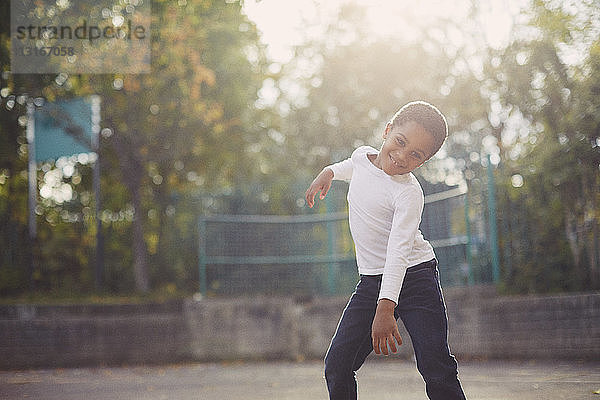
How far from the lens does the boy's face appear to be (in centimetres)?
340

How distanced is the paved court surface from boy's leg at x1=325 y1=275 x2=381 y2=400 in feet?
6.99

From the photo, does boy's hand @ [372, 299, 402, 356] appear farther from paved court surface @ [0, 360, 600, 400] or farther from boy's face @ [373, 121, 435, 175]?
paved court surface @ [0, 360, 600, 400]

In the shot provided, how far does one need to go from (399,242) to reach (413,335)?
420 mm

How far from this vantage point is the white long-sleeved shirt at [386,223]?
3338mm

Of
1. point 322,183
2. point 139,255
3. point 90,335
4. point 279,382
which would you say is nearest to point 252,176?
point 139,255

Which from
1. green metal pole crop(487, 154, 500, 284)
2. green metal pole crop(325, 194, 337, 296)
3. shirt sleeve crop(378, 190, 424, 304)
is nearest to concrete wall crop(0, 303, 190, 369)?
green metal pole crop(325, 194, 337, 296)

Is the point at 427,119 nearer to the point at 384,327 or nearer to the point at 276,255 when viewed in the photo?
the point at 384,327

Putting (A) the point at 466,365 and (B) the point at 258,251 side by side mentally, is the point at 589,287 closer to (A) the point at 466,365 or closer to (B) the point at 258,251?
(A) the point at 466,365

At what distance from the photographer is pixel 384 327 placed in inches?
127

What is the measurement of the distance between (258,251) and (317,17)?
8.37 meters

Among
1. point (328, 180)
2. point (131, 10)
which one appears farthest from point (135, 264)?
point (328, 180)

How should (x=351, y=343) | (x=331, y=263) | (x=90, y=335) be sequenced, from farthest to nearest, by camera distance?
(x=331, y=263)
(x=90, y=335)
(x=351, y=343)

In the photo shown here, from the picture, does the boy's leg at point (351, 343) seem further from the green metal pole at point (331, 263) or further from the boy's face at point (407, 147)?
the green metal pole at point (331, 263)

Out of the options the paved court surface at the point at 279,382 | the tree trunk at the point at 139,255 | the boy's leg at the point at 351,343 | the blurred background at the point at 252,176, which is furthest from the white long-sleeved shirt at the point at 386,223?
the tree trunk at the point at 139,255
